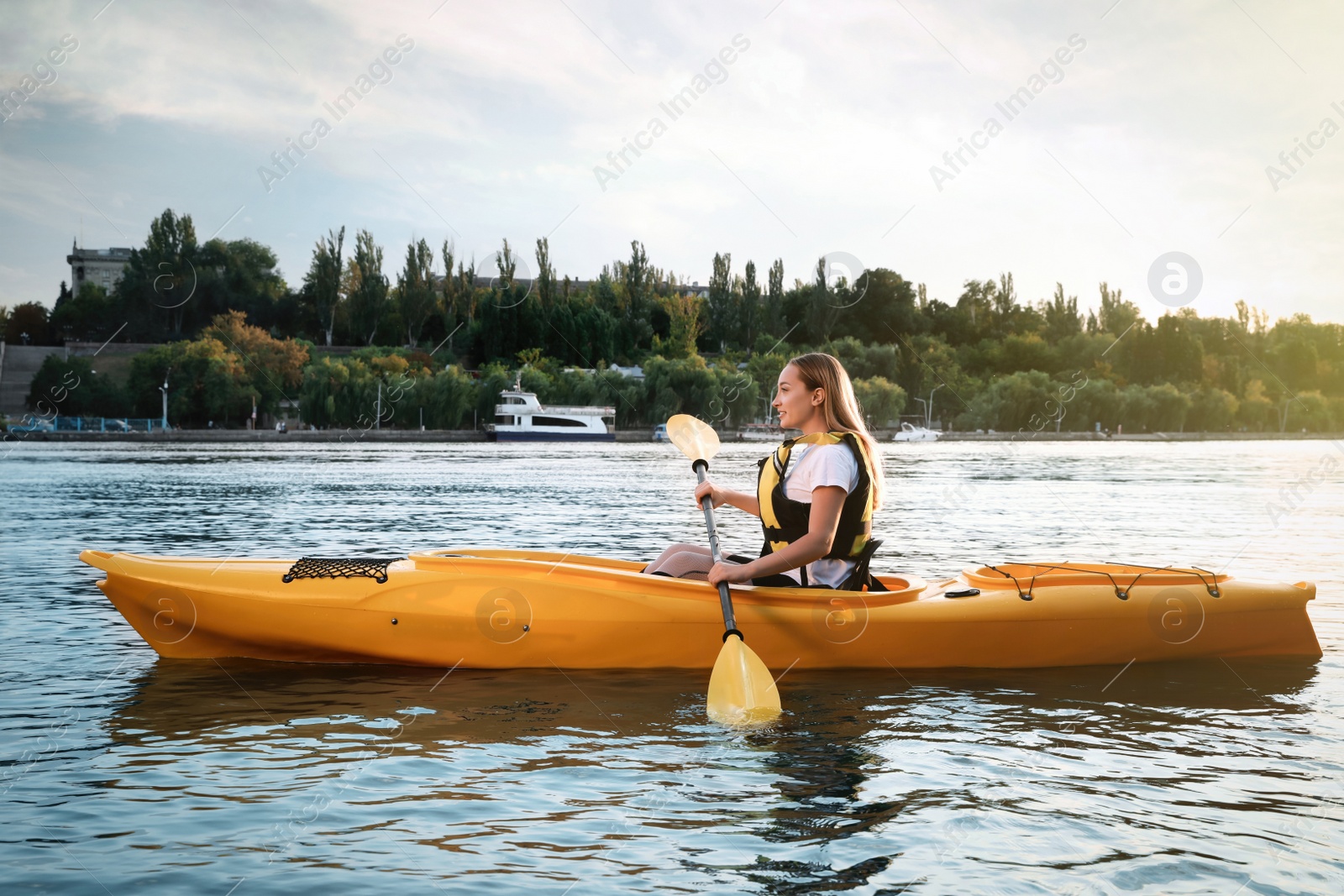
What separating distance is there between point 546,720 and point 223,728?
1290mm

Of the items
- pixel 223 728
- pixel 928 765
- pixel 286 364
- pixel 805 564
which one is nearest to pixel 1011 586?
pixel 805 564

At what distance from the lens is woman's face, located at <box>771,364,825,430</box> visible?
14.8 ft

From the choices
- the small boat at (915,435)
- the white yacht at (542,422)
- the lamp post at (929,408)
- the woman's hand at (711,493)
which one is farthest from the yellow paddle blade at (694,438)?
the lamp post at (929,408)

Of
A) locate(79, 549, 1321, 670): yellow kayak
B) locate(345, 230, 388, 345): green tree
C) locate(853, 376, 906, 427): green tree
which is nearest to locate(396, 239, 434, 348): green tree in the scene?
locate(345, 230, 388, 345): green tree

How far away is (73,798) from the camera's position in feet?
11.4

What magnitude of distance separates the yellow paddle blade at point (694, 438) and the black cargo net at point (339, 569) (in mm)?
1569

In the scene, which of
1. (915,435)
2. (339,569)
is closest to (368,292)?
(915,435)

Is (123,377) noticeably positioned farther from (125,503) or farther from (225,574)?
(225,574)

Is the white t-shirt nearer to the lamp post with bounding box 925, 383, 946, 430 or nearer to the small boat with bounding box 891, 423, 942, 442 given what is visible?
the small boat with bounding box 891, 423, 942, 442

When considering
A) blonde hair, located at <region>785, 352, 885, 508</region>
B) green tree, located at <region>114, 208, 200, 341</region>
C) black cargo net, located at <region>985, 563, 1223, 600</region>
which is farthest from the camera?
green tree, located at <region>114, 208, 200, 341</region>

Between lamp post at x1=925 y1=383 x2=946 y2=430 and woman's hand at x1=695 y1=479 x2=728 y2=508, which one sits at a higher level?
lamp post at x1=925 y1=383 x2=946 y2=430

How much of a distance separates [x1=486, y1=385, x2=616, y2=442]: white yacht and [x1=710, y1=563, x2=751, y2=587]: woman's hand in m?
52.8

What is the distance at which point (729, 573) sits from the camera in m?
4.60

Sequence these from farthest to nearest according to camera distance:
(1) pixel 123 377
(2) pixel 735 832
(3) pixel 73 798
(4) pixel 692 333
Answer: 1. (4) pixel 692 333
2. (1) pixel 123 377
3. (3) pixel 73 798
4. (2) pixel 735 832
